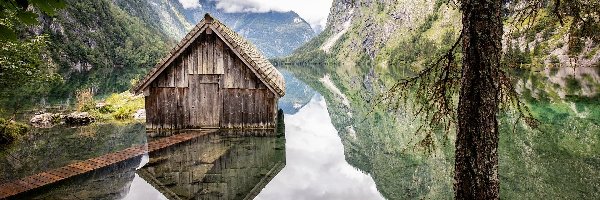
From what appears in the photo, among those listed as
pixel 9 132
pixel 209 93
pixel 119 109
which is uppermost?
pixel 209 93

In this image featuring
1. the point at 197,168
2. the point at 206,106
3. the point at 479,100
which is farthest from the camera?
the point at 206,106

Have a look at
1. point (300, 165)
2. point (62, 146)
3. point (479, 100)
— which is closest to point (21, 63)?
point (62, 146)

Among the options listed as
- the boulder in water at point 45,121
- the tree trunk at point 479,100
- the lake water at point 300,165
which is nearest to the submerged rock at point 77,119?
the boulder in water at point 45,121

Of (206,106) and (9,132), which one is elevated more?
(206,106)

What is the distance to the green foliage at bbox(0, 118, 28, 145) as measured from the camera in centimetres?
1969

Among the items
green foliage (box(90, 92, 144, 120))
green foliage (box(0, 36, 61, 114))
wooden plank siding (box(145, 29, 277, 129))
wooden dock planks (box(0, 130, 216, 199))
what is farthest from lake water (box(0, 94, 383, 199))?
green foliage (box(90, 92, 144, 120))

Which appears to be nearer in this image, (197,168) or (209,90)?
(197,168)

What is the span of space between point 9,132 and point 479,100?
21291 mm

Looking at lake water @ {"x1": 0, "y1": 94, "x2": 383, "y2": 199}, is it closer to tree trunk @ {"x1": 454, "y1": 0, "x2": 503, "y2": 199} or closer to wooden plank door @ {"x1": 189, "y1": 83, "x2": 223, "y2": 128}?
wooden plank door @ {"x1": 189, "y1": 83, "x2": 223, "y2": 128}

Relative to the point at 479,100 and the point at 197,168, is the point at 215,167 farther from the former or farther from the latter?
the point at 479,100

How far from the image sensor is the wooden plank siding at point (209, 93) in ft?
69.9

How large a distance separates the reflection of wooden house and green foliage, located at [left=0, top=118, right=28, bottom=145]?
566 centimetres

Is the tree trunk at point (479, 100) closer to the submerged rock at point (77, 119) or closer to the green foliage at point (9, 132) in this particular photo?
the green foliage at point (9, 132)

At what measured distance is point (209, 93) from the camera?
70.9ft
